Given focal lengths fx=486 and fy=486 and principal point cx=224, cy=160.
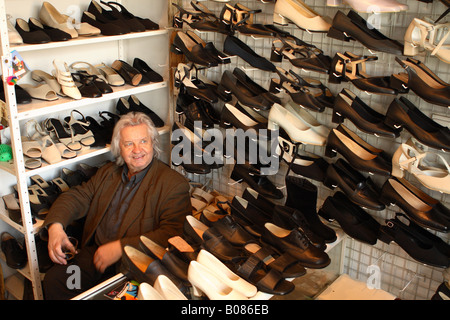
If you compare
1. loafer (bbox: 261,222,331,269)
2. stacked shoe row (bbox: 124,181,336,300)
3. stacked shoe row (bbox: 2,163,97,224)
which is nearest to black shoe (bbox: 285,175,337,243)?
stacked shoe row (bbox: 124,181,336,300)

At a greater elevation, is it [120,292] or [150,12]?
[150,12]

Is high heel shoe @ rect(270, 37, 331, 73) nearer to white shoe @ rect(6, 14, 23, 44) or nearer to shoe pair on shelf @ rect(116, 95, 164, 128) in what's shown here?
shoe pair on shelf @ rect(116, 95, 164, 128)

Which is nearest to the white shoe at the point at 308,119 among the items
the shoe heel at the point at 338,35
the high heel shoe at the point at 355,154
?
the high heel shoe at the point at 355,154

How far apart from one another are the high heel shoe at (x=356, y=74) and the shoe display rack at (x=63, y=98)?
1215 millimetres

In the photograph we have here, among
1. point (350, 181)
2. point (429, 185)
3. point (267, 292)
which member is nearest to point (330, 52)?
point (350, 181)

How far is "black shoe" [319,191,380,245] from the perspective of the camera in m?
2.26

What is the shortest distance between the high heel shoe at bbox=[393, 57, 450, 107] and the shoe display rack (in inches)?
60.3

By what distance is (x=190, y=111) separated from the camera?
2.84 m

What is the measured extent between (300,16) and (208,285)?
1.25 meters

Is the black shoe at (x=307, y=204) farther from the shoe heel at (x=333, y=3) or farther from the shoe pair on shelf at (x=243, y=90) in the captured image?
the shoe heel at (x=333, y=3)

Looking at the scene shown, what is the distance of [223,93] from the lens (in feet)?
8.76

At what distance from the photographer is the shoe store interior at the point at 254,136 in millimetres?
2049

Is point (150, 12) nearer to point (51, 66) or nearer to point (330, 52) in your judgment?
point (51, 66)

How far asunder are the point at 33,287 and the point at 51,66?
128 cm
